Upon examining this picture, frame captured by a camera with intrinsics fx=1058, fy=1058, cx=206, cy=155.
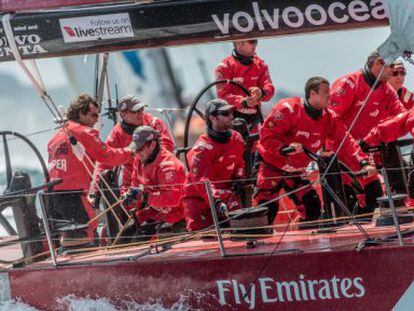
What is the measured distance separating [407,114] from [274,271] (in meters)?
1.27

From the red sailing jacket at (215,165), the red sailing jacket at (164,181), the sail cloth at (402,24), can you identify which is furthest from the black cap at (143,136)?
the sail cloth at (402,24)

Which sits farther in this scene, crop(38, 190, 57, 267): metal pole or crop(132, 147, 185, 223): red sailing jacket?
crop(132, 147, 185, 223): red sailing jacket

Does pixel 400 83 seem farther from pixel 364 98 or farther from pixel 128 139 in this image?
pixel 128 139

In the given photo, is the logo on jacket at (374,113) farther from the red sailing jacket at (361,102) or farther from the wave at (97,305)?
the wave at (97,305)

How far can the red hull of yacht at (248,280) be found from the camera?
4.77m

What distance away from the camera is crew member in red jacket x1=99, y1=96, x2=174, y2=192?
20.7 feet

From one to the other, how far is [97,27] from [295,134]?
128 cm

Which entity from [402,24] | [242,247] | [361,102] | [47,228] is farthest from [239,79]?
[402,24]

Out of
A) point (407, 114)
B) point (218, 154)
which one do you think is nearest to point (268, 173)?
point (218, 154)

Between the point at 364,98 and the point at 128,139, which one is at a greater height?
the point at 128,139

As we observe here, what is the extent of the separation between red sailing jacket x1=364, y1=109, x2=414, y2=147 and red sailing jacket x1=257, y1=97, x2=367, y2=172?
15cm

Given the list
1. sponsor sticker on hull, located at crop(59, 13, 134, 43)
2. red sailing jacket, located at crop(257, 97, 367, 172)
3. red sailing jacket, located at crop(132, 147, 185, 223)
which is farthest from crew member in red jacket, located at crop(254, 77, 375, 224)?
sponsor sticker on hull, located at crop(59, 13, 134, 43)

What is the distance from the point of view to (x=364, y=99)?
6.00 m

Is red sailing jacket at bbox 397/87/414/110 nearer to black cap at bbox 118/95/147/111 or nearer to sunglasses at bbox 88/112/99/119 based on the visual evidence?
black cap at bbox 118/95/147/111
